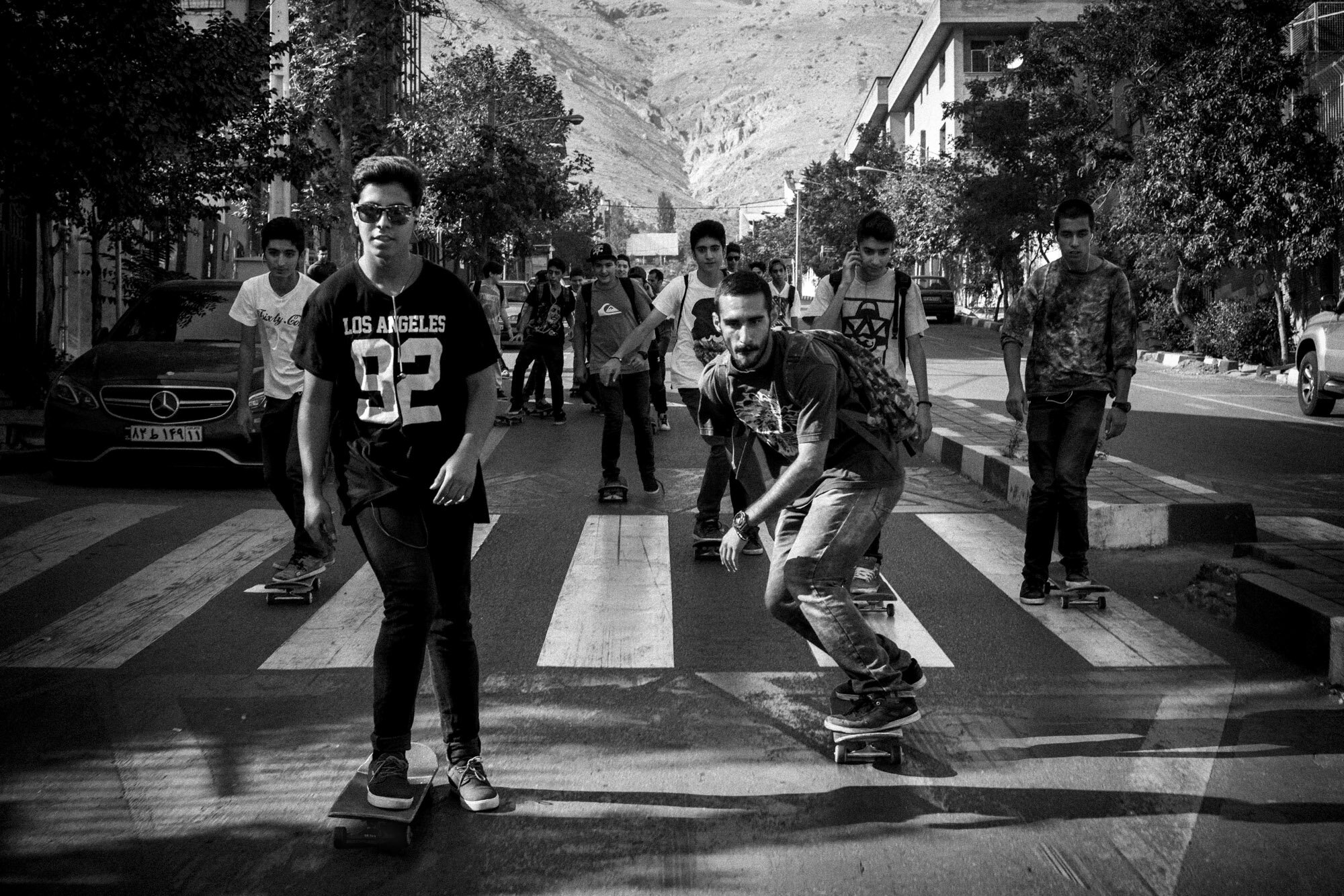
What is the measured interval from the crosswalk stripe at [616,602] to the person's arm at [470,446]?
1.90 metres

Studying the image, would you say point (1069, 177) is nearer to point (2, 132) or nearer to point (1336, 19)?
point (1336, 19)

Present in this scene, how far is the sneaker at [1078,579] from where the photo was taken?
22.0ft

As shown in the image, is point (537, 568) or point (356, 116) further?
point (356, 116)

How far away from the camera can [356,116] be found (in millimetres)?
26562

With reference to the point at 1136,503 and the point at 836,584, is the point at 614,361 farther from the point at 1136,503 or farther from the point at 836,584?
the point at 836,584

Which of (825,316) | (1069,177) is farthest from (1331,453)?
(1069,177)

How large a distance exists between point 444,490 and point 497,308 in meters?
16.3

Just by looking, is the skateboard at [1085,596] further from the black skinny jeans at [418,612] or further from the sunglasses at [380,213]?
the sunglasses at [380,213]

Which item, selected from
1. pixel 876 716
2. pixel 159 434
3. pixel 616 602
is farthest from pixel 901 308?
pixel 159 434

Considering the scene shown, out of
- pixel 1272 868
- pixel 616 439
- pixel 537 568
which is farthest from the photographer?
pixel 616 439

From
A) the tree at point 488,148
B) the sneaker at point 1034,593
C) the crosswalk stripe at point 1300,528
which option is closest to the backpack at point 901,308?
the sneaker at point 1034,593

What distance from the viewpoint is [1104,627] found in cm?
636

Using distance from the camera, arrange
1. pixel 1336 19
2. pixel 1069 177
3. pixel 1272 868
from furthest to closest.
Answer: pixel 1069 177
pixel 1336 19
pixel 1272 868

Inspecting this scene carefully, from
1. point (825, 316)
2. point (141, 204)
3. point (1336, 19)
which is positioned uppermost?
point (1336, 19)
